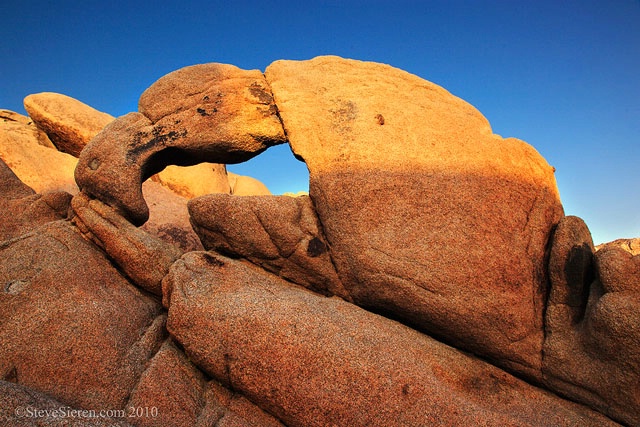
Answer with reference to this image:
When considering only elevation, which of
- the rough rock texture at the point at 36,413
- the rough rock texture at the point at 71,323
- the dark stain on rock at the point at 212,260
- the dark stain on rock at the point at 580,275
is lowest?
the rough rock texture at the point at 36,413

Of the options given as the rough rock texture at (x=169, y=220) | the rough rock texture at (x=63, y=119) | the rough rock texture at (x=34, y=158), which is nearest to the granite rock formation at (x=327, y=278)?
the rough rock texture at (x=169, y=220)

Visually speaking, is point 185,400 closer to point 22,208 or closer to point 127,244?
point 127,244

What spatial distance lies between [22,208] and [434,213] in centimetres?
737

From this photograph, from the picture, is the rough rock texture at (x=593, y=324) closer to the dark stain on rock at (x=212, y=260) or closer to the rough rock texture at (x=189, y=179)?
the dark stain on rock at (x=212, y=260)

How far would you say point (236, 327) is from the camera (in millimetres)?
4676

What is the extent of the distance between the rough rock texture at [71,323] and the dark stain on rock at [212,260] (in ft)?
Result: 3.37

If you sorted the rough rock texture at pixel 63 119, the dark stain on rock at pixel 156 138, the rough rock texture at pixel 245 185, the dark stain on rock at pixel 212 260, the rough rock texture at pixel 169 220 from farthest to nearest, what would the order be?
the rough rock texture at pixel 245 185 < the rough rock texture at pixel 63 119 < the rough rock texture at pixel 169 220 < the dark stain on rock at pixel 156 138 < the dark stain on rock at pixel 212 260

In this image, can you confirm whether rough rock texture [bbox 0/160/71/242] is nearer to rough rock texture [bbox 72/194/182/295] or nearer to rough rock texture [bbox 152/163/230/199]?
rough rock texture [bbox 72/194/182/295]

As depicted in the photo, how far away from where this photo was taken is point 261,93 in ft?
23.5

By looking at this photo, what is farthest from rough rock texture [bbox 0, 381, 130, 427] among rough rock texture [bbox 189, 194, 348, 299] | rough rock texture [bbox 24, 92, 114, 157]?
rough rock texture [bbox 24, 92, 114, 157]

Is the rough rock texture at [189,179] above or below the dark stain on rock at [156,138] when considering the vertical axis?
above

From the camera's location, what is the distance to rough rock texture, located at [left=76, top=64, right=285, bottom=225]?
6691 millimetres

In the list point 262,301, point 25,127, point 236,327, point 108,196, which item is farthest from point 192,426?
point 25,127

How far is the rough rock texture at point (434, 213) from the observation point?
5.37 meters
